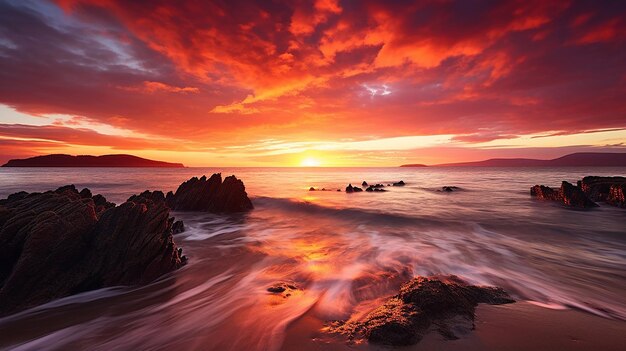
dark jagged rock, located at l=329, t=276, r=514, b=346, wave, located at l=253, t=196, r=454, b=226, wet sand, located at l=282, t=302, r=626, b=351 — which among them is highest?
dark jagged rock, located at l=329, t=276, r=514, b=346

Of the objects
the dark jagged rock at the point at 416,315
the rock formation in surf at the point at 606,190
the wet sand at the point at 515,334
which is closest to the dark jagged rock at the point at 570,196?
the rock formation in surf at the point at 606,190

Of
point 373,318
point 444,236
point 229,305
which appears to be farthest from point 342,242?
point 373,318

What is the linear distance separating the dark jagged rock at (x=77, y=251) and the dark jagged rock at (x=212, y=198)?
13.1 meters

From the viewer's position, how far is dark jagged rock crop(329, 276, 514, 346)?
14.4 feet

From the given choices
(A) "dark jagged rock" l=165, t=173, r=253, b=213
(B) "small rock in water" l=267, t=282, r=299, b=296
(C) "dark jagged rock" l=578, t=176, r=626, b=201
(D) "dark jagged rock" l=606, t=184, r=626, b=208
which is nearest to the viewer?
(B) "small rock in water" l=267, t=282, r=299, b=296

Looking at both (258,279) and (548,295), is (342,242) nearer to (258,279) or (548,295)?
(258,279)

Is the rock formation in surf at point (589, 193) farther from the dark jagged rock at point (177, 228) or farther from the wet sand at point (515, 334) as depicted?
the dark jagged rock at point (177, 228)

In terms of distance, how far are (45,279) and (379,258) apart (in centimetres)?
988

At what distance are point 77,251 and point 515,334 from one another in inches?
418

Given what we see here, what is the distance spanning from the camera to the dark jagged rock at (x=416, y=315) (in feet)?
14.4

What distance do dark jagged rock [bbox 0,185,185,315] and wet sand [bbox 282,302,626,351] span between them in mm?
5521

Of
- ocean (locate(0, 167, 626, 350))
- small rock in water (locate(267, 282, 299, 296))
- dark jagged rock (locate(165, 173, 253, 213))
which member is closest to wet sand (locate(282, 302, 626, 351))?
ocean (locate(0, 167, 626, 350))

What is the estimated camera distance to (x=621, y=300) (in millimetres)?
6566

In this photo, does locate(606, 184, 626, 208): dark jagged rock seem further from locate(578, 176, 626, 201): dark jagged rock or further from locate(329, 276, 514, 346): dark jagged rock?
locate(329, 276, 514, 346): dark jagged rock
